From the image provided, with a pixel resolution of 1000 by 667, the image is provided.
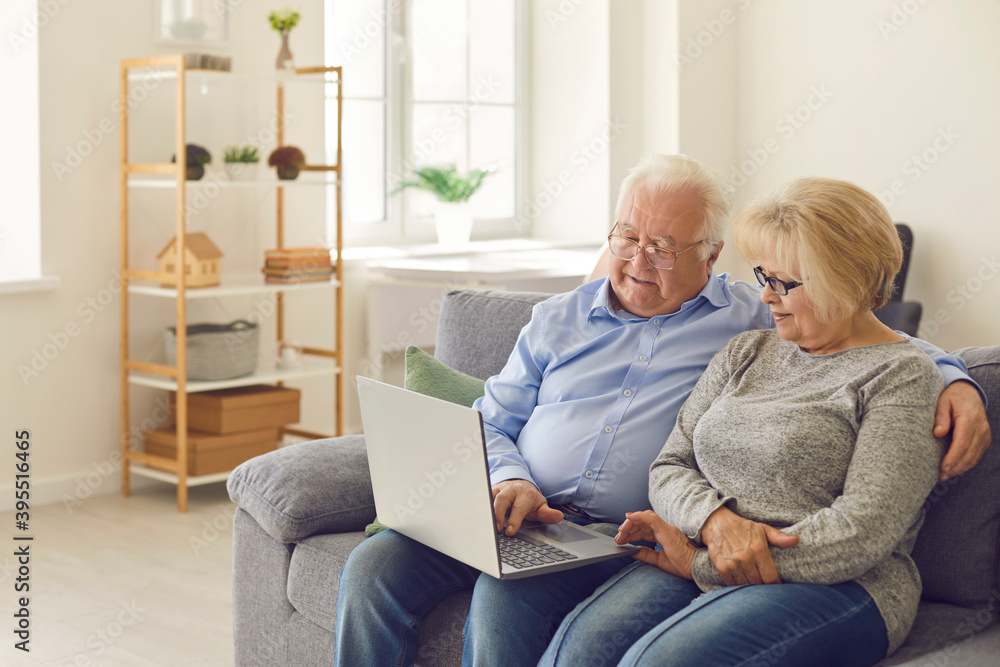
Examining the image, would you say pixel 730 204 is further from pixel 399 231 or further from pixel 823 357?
pixel 399 231

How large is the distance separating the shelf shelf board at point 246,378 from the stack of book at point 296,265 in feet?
1.05

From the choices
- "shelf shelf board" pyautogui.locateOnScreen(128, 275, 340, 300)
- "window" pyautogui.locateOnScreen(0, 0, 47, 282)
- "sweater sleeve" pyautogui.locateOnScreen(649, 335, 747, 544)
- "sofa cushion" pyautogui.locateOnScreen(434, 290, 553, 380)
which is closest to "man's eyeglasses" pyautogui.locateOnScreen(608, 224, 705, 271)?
"sweater sleeve" pyautogui.locateOnScreen(649, 335, 747, 544)

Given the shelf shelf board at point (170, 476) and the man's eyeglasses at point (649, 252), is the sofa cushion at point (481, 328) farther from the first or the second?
the shelf shelf board at point (170, 476)

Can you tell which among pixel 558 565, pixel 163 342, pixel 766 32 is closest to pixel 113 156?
pixel 163 342

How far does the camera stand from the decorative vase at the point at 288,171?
12.1 feet

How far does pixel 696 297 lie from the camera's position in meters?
1.85

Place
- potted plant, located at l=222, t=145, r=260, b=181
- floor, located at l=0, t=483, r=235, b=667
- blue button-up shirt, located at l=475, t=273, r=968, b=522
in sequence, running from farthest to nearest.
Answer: potted plant, located at l=222, t=145, r=260, b=181 → floor, located at l=0, t=483, r=235, b=667 → blue button-up shirt, located at l=475, t=273, r=968, b=522

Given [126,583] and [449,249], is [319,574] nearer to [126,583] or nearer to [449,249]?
[126,583]

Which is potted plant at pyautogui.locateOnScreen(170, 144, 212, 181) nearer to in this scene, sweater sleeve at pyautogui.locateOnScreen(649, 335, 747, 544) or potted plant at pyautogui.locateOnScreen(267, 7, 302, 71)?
potted plant at pyautogui.locateOnScreen(267, 7, 302, 71)

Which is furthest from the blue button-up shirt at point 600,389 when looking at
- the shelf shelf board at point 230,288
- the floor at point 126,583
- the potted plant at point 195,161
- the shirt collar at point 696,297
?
the potted plant at point 195,161

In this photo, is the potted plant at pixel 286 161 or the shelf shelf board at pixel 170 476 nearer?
the shelf shelf board at pixel 170 476

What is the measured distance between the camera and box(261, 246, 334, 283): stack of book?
366 centimetres

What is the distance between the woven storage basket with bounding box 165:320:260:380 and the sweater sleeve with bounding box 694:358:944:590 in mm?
2471

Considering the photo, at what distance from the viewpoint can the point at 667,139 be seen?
4.93 m
